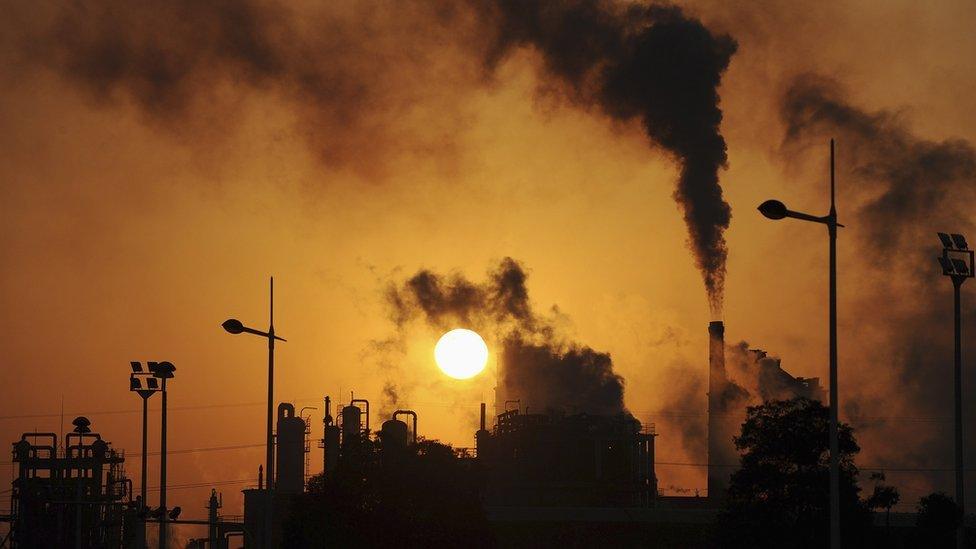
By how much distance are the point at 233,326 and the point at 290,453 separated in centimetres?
7896

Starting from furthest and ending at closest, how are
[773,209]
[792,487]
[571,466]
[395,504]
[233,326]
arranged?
[571,466] < [395,504] < [792,487] < [233,326] < [773,209]

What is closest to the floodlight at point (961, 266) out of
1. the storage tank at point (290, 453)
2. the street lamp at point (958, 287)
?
the street lamp at point (958, 287)

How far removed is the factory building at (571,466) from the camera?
120375 millimetres

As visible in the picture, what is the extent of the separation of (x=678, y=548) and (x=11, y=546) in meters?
47.1

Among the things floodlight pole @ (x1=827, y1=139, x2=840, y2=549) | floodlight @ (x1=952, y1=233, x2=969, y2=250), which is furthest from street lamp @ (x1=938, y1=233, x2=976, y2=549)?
floodlight pole @ (x1=827, y1=139, x2=840, y2=549)

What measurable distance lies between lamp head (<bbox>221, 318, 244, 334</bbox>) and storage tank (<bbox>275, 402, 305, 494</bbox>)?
256 ft

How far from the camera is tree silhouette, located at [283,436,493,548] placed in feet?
244

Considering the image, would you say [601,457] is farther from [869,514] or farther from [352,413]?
[869,514]

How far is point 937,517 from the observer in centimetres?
6341

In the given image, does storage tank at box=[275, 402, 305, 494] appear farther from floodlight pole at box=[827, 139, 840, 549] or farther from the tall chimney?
floodlight pole at box=[827, 139, 840, 549]

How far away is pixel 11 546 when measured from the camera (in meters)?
99.6

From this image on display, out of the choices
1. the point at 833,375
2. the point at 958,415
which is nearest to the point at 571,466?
the point at 958,415

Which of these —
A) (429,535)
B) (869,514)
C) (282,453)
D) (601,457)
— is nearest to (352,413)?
(282,453)

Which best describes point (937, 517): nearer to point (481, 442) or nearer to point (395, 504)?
point (395, 504)
